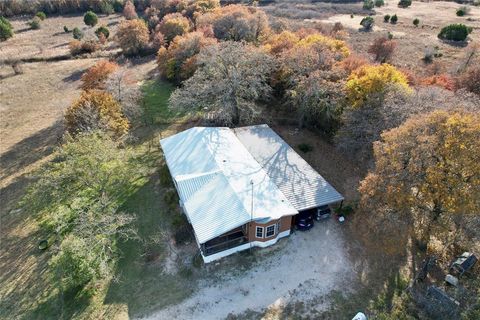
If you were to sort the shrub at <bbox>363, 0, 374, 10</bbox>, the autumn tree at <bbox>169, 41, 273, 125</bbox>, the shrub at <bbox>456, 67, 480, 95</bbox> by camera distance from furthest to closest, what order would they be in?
the shrub at <bbox>363, 0, 374, 10</bbox>
the autumn tree at <bbox>169, 41, 273, 125</bbox>
the shrub at <bbox>456, 67, 480, 95</bbox>

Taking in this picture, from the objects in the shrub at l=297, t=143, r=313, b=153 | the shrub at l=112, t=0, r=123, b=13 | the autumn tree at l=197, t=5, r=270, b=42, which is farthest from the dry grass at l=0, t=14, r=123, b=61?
the shrub at l=297, t=143, r=313, b=153

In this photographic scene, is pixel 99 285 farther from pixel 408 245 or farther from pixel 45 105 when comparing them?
pixel 45 105

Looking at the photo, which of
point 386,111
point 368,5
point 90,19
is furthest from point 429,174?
point 90,19

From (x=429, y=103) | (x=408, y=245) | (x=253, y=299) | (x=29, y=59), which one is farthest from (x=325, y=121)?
(x=29, y=59)

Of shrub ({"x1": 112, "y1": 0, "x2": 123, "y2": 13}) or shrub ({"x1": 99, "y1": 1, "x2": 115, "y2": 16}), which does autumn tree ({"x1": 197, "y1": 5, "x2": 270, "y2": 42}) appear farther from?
shrub ({"x1": 112, "y1": 0, "x2": 123, "y2": 13})

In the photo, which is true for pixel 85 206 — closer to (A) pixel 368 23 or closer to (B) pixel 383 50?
(B) pixel 383 50

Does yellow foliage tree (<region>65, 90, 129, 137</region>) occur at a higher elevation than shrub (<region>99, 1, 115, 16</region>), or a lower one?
lower

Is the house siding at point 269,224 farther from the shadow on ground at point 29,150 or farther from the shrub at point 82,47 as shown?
the shrub at point 82,47
